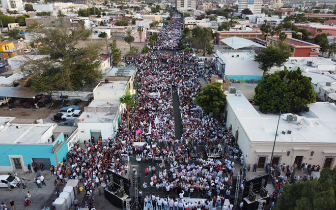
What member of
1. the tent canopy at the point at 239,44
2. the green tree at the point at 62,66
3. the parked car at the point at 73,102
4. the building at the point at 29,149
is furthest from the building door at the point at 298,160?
the tent canopy at the point at 239,44

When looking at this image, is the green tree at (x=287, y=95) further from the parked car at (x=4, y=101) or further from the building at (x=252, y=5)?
the building at (x=252, y=5)

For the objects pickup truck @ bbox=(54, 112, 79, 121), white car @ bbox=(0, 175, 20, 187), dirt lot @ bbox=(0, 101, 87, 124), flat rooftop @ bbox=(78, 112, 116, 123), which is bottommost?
dirt lot @ bbox=(0, 101, 87, 124)

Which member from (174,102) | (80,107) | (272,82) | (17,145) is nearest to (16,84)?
(80,107)

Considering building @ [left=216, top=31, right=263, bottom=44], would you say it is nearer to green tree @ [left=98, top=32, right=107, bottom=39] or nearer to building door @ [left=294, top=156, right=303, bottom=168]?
green tree @ [left=98, top=32, right=107, bottom=39]

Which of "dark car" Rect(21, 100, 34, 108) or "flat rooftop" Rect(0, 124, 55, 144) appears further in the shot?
"dark car" Rect(21, 100, 34, 108)

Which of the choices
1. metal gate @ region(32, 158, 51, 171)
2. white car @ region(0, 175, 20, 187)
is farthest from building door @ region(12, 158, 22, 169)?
white car @ region(0, 175, 20, 187)

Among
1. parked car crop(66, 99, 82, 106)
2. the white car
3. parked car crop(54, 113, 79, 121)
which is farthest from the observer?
parked car crop(66, 99, 82, 106)

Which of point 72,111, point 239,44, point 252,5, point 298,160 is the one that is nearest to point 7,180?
point 72,111
